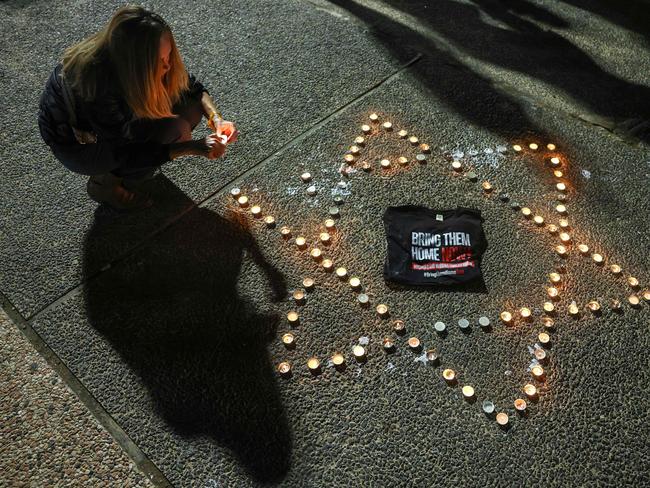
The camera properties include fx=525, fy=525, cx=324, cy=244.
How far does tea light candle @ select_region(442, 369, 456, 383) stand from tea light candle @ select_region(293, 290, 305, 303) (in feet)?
2.96

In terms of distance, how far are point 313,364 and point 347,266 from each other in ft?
2.30

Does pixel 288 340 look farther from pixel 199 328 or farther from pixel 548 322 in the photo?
pixel 548 322

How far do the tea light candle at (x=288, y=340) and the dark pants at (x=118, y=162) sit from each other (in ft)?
4.46

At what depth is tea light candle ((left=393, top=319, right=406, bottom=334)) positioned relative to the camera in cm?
296

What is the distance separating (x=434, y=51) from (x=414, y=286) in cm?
271

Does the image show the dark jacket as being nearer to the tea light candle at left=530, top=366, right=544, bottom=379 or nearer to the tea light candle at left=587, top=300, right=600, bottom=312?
the tea light candle at left=530, top=366, right=544, bottom=379

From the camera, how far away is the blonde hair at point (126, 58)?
2590mm

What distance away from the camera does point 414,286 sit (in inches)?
124

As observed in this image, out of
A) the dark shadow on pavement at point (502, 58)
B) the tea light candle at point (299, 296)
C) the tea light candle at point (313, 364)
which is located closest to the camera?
the tea light candle at point (313, 364)

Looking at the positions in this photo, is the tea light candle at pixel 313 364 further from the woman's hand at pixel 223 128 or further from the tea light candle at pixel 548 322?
the woman's hand at pixel 223 128

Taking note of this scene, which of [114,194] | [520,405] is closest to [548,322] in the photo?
[520,405]

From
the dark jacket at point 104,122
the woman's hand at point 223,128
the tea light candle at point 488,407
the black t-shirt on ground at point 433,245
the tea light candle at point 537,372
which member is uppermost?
the dark jacket at point 104,122

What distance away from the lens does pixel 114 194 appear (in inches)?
134

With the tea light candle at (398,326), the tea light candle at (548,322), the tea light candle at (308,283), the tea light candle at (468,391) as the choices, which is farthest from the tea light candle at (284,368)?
the tea light candle at (548,322)
